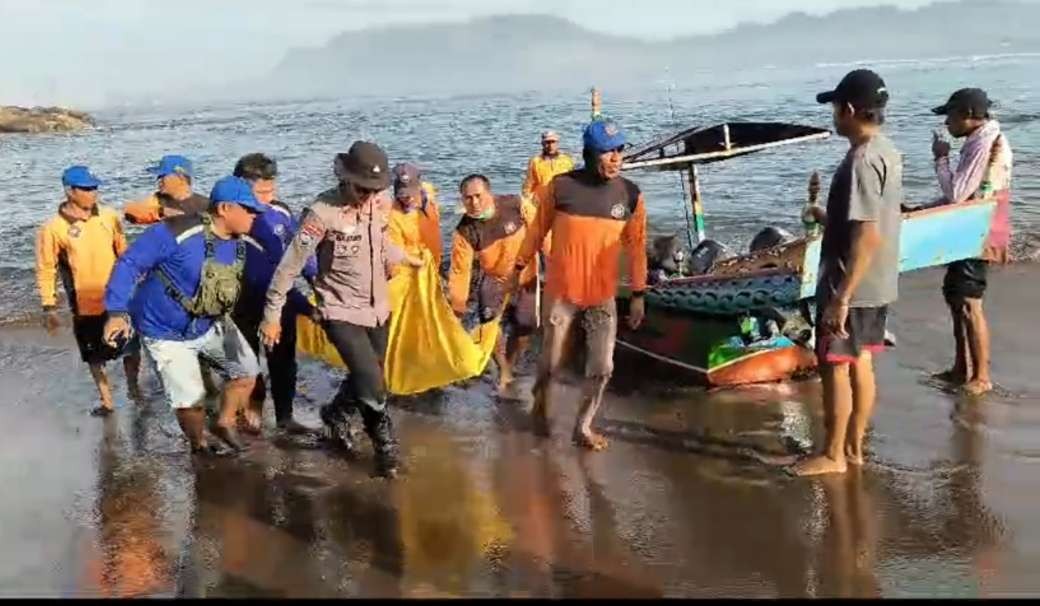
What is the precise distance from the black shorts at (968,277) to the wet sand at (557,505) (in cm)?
70

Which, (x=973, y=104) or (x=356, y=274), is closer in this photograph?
(x=356, y=274)

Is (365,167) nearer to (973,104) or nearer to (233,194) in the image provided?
(233,194)

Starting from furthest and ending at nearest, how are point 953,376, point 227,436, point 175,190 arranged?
point 953,376 → point 175,190 → point 227,436

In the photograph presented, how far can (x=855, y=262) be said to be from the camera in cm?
514

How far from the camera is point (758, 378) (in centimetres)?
727

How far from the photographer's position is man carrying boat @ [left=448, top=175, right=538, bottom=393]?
7477 mm

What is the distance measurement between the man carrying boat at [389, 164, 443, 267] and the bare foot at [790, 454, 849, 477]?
295 centimetres

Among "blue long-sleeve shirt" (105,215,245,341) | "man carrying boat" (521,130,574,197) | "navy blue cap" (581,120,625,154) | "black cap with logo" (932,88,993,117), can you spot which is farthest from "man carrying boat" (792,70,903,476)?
"man carrying boat" (521,130,574,197)

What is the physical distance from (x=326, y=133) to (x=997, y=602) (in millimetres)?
38895

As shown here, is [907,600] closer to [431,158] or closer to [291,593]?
[291,593]

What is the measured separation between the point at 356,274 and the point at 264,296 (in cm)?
112

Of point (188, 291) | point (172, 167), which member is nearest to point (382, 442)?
point (188, 291)

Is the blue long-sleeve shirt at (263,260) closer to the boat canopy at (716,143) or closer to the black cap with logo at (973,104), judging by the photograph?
the boat canopy at (716,143)

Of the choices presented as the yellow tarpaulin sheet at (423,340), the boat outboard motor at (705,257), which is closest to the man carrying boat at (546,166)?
the boat outboard motor at (705,257)
